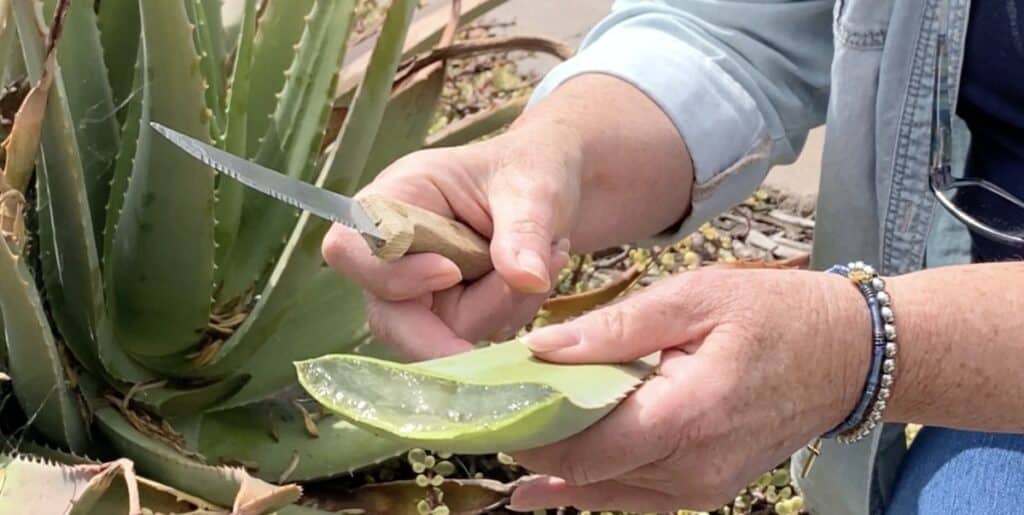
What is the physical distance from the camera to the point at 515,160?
102 centimetres

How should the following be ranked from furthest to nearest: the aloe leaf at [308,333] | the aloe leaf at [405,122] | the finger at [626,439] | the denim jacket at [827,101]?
1. the aloe leaf at [405,122]
2. the aloe leaf at [308,333]
3. the denim jacket at [827,101]
4. the finger at [626,439]

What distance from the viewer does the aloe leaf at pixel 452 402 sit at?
70 cm

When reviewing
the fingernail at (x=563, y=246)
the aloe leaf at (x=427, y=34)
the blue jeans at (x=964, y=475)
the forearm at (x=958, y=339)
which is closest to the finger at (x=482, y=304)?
the fingernail at (x=563, y=246)

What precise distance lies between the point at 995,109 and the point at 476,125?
0.69 meters

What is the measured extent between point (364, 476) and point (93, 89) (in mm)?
576

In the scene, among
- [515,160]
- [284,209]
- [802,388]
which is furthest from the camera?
[284,209]

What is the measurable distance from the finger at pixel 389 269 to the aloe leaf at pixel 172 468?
29cm

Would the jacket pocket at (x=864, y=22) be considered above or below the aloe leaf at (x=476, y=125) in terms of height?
above

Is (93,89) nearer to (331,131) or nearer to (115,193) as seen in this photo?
(115,193)

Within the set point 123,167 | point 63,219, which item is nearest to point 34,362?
point 63,219

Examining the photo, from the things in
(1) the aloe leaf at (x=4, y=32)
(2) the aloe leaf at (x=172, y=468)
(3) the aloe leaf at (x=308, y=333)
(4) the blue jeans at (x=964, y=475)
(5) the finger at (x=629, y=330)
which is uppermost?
(1) the aloe leaf at (x=4, y=32)

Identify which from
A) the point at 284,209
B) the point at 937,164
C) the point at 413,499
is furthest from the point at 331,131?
the point at 937,164

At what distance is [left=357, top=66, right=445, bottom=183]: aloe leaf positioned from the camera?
1.54m

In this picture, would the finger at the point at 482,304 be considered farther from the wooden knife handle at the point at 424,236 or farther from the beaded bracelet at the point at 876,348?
the beaded bracelet at the point at 876,348
